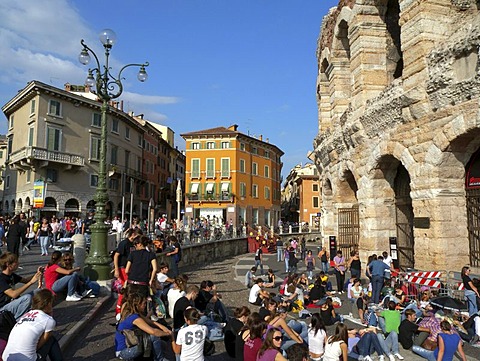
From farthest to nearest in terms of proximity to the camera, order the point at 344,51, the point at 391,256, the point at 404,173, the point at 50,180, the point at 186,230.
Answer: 1. the point at 50,180
2. the point at 186,230
3. the point at 344,51
4. the point at 404,173
5. the point at 391,256

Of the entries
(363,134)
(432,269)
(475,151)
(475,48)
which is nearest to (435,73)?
(475,48)

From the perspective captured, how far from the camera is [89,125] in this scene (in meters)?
34.6

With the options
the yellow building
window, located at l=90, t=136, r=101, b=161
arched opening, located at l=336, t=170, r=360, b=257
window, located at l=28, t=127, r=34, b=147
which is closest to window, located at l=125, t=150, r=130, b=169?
window, located at l=90, t=136, r=101, b=161

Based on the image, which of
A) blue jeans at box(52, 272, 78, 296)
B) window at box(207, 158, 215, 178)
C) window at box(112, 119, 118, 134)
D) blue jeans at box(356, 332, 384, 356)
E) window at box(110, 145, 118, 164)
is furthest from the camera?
window at box(207, 158, 215, 178)

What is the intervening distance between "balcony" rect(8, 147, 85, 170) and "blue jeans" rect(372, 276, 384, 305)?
28.0m

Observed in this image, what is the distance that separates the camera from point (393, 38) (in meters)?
13.2

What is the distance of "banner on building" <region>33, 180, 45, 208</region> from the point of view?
28.0 meters

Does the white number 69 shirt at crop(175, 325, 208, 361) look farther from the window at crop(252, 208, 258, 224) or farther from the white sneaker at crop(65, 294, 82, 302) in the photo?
the window at crop(252, 208, 258, 224)

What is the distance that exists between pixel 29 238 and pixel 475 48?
1807 cm

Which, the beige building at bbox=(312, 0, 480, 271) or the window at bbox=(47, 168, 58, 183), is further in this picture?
the window at bbox=(47, 168, 58, 183)

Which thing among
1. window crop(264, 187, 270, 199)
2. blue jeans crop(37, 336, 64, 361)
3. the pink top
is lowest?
blue jeans crop(37, 336, 64, 361)

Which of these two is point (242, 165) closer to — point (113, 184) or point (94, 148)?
point (113, 184)

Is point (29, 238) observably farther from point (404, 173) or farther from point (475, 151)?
point (475, 151)

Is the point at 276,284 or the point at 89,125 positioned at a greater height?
the point at 89,125
